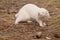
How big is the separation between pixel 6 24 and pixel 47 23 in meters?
0.92

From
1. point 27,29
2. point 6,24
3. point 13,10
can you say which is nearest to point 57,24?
point 27,29

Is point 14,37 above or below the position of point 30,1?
below

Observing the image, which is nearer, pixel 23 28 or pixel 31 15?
pixel 23 28

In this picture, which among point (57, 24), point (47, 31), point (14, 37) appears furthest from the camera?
point (57, 24)

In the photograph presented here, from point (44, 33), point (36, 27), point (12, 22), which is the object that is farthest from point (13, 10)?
point (44, 33)

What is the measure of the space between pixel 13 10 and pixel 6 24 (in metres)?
1.11

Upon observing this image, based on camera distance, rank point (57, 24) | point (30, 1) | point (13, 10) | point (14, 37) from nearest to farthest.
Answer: point (14, 37)
point (57, 24)
point (13, 10)
point (30, 1)

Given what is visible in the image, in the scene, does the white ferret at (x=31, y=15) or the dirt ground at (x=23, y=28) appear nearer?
the dirt ground at (x=23, y=28)

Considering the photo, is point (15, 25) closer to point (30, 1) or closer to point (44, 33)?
point (44, 33)

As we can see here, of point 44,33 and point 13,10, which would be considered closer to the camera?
point 44,33

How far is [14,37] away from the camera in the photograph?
445 centimetres

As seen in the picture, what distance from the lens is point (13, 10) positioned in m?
6.14

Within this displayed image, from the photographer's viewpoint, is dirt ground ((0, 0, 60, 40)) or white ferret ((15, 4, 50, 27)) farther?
white ferret ((15, 4, 50, 27))

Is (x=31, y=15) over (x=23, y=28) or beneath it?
over
